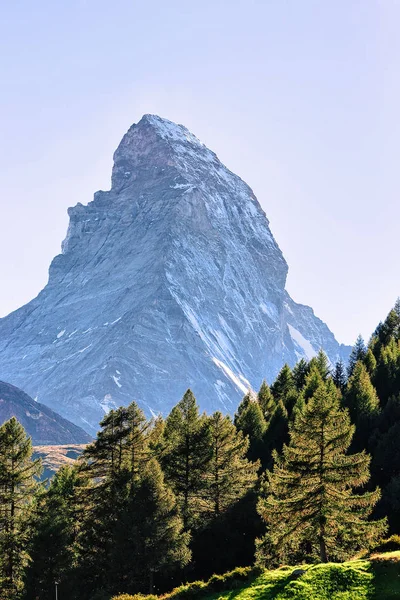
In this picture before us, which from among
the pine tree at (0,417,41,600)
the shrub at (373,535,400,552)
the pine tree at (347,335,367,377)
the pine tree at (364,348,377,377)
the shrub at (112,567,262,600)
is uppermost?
the pine tree at (347,335,367,377)

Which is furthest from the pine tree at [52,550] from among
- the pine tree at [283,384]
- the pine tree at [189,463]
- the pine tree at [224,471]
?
the pine tree at [283,384]

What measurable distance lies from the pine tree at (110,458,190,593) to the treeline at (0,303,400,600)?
2.8 inches

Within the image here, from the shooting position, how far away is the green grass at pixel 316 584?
27922 mm

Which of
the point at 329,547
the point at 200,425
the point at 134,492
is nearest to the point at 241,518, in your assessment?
the point at 200,425

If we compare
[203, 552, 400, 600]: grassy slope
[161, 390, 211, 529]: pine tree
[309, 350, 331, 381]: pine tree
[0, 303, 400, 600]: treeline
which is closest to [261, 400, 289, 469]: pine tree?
[0, 303, 400, 600]: treeline

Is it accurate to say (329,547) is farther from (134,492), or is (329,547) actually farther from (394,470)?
(394,470)

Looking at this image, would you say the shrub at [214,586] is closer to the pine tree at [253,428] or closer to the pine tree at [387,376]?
the pine tree at [253,428]

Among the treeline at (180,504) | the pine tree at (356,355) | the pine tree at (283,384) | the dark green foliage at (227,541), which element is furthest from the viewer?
the pine tree at (356,355)

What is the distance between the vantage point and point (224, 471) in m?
49.5

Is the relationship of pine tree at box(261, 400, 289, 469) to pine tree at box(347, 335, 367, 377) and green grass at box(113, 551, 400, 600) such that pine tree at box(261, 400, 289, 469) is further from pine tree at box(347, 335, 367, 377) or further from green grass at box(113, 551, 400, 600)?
pine tree at box(347, 335, 367, 377)

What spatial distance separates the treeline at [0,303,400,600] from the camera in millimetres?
35250

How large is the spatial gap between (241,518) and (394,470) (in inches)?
606

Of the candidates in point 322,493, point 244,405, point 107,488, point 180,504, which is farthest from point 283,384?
point 322,493

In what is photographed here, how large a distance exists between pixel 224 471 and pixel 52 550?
1382 centimetres
